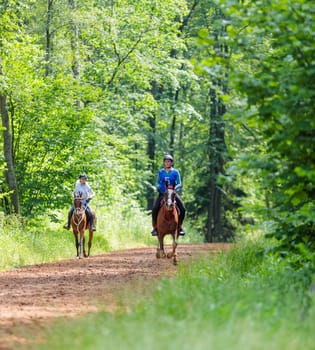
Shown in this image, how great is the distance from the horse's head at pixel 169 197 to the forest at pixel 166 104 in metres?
2.21

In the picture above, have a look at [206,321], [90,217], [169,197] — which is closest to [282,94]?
[206,321]

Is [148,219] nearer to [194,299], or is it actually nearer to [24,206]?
[24,206]

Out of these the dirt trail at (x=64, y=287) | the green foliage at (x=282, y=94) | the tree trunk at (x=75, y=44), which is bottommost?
the dirt trail at (x=64, y=287)

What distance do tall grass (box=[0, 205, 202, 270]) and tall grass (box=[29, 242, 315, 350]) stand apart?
416 inches

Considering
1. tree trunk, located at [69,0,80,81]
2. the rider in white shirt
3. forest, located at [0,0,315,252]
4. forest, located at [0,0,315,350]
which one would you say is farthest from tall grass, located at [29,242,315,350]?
tree trunk, located at [69,0,80,81]

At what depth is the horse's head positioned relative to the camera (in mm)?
19375

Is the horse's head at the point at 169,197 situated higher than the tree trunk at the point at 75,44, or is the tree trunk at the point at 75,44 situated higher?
the tree trunk at the point at 75,44

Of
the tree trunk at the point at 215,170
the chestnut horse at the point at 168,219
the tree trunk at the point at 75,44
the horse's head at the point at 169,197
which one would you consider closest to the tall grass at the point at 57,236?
the chestnut horse at the point at 168,219

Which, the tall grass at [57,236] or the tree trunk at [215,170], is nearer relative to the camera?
the tall grass at [57,236]

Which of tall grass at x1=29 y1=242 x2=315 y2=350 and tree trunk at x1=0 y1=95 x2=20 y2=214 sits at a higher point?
tree trunk at x1=0 y1=95 x2=20 y2=214

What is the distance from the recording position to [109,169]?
30828 millimetres

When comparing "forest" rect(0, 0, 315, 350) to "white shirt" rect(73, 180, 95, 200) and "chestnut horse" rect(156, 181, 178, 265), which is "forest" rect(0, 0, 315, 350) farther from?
"white shirt" rect(73, 180, 95, 200)

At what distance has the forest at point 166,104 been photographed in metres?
9.62

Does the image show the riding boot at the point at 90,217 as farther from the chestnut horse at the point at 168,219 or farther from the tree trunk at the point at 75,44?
the tree trunk at the point at 75,44
